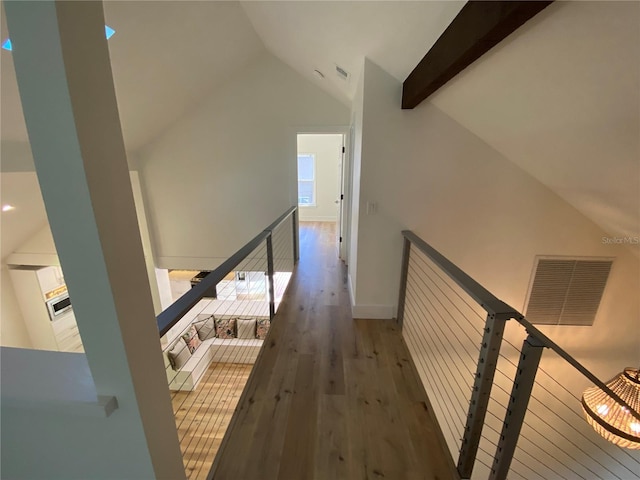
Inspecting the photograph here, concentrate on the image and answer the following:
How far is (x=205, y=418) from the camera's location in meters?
3.66

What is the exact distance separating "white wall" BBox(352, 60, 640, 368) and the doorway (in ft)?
14.7

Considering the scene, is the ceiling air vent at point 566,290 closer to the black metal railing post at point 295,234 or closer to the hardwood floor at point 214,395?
the black metal railing post at point 295,234

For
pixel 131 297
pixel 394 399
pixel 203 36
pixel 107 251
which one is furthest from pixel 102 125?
pixel 203 36

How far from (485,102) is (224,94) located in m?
3.40

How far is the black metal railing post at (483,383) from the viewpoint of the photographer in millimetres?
1048

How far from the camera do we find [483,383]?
111 cm

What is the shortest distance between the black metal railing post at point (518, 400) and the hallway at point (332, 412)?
0.30 m

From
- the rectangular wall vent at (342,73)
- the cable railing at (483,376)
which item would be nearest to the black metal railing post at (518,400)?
the cable railing at (483,376)

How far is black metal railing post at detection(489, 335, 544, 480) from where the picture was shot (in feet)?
3.16

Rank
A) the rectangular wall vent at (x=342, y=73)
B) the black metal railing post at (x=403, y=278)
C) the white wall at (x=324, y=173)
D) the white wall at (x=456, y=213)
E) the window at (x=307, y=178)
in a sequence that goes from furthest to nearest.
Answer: the window at (x=307, y=178), the white wall at (x=324, y=173), the rectangular wall vent at (x=342, y=73), the black metal railing post at (x=403, y=278), the white wall at (x=456, y=213)

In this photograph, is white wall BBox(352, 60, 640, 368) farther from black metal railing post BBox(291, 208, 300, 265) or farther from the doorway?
the doorway

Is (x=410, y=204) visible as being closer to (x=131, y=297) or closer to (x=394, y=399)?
(x=394, y=399)

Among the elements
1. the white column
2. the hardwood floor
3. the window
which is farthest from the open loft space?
the window

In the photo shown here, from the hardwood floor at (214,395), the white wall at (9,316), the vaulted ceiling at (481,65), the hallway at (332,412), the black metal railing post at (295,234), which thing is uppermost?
the vaulted ceiling at (481,65)
